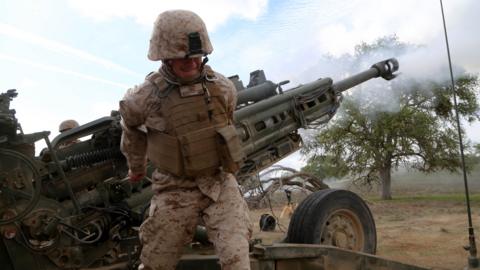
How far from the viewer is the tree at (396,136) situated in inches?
981

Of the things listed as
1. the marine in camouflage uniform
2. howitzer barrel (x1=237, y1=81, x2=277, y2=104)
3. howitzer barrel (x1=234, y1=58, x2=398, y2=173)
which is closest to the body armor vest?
the marine in camouflage uniform

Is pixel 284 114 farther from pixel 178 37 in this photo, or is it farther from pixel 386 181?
pixel 386 181

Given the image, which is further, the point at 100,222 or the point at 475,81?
the point at 475,81

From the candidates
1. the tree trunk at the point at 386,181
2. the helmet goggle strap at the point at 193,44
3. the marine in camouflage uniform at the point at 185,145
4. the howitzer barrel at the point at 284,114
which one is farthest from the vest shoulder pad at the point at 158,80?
the tree trunk at the point at 386,181

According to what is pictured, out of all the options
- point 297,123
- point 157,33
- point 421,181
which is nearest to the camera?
point 157,33

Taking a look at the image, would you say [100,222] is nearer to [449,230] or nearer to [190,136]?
[190,136]

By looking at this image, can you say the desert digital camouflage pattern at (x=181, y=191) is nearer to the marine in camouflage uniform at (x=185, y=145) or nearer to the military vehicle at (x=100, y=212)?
the marine in camouflage uniform at (x=185, y=145)

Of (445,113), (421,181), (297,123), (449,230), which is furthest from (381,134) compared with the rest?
(297,123)

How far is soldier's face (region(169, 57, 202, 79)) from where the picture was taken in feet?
9.89

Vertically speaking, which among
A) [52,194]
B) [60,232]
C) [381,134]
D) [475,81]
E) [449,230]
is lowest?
[449,230]

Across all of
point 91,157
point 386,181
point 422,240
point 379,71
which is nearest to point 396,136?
point 386,181

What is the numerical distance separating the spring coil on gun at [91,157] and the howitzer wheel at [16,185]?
0.57 metres

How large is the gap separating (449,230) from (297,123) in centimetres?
651

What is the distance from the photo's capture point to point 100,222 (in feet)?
14.7
